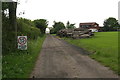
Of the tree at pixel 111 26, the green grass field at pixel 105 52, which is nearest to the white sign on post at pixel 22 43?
the green grass field at pixel 105 52

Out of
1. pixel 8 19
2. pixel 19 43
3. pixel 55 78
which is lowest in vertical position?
pixel 55 78

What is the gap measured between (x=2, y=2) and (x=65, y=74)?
9.10m

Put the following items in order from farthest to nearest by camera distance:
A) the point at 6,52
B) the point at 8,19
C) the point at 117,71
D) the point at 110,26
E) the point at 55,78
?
the point at 110,26, the point at 8,19, the point at 6,52, the point at 117,71, the point at 55,78

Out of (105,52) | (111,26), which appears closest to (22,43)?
(105,52)

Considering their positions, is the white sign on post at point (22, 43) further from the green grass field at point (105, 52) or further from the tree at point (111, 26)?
the tree at point (111, 26)

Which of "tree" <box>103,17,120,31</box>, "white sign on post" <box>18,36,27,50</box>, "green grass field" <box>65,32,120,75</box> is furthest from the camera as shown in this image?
"tree" <box>103,17,120,31</box>

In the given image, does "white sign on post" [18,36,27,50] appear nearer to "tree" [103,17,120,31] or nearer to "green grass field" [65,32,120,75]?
"green grass field" [65,32,120,75]

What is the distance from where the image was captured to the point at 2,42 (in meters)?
11.5

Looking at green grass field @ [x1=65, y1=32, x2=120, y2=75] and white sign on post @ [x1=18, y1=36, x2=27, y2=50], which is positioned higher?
white sign on post @ [x1=18, y1=36, x2=27, y2=50]

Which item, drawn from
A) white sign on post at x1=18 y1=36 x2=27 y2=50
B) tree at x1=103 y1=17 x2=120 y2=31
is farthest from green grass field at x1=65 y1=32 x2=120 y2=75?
tree at x1=103 y1=17 x2=120 y2=31

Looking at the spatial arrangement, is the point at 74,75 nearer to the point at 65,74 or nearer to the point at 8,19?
the point at 65,74

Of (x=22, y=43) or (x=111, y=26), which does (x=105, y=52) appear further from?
(x=111, y=26)

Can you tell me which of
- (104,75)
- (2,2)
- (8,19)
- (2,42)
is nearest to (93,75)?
(104,75)

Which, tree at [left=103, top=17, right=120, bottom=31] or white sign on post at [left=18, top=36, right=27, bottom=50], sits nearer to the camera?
white sign on post at [left=18, top=36, right=27, bottom=50]
